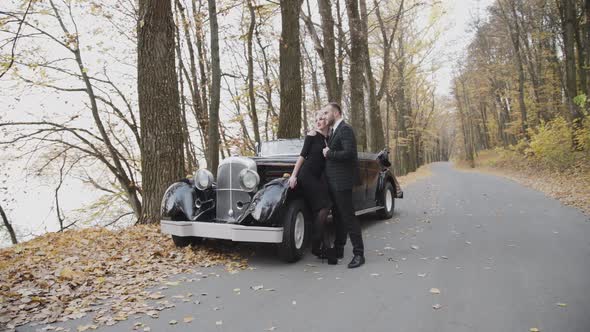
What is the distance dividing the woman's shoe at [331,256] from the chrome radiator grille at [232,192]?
1.24 metres

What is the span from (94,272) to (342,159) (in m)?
3.18

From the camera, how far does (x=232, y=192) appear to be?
533 centimetres

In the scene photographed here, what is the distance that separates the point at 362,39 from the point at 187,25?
758 centimetres

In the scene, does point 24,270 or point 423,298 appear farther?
point 24,270

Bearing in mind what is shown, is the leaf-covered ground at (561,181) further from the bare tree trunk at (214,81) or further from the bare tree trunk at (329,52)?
the bare tree trunk at (214,81)

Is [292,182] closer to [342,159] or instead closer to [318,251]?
[342,159]

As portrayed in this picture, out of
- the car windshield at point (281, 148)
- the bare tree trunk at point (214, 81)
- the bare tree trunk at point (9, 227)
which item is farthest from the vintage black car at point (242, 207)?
the bare tree trunk at point (9, 227)

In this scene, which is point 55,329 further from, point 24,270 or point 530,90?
point 530,90

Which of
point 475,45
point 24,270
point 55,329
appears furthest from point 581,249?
point 475,45

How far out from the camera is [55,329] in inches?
120

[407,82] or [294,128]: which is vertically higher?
[407,82]

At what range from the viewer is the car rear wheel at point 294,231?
4777 mm

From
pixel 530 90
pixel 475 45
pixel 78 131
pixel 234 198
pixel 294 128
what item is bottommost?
pixel 234 198

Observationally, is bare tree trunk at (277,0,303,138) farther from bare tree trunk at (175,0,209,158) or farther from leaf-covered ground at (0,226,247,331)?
bare tree trunk at (175,0,209,158)
